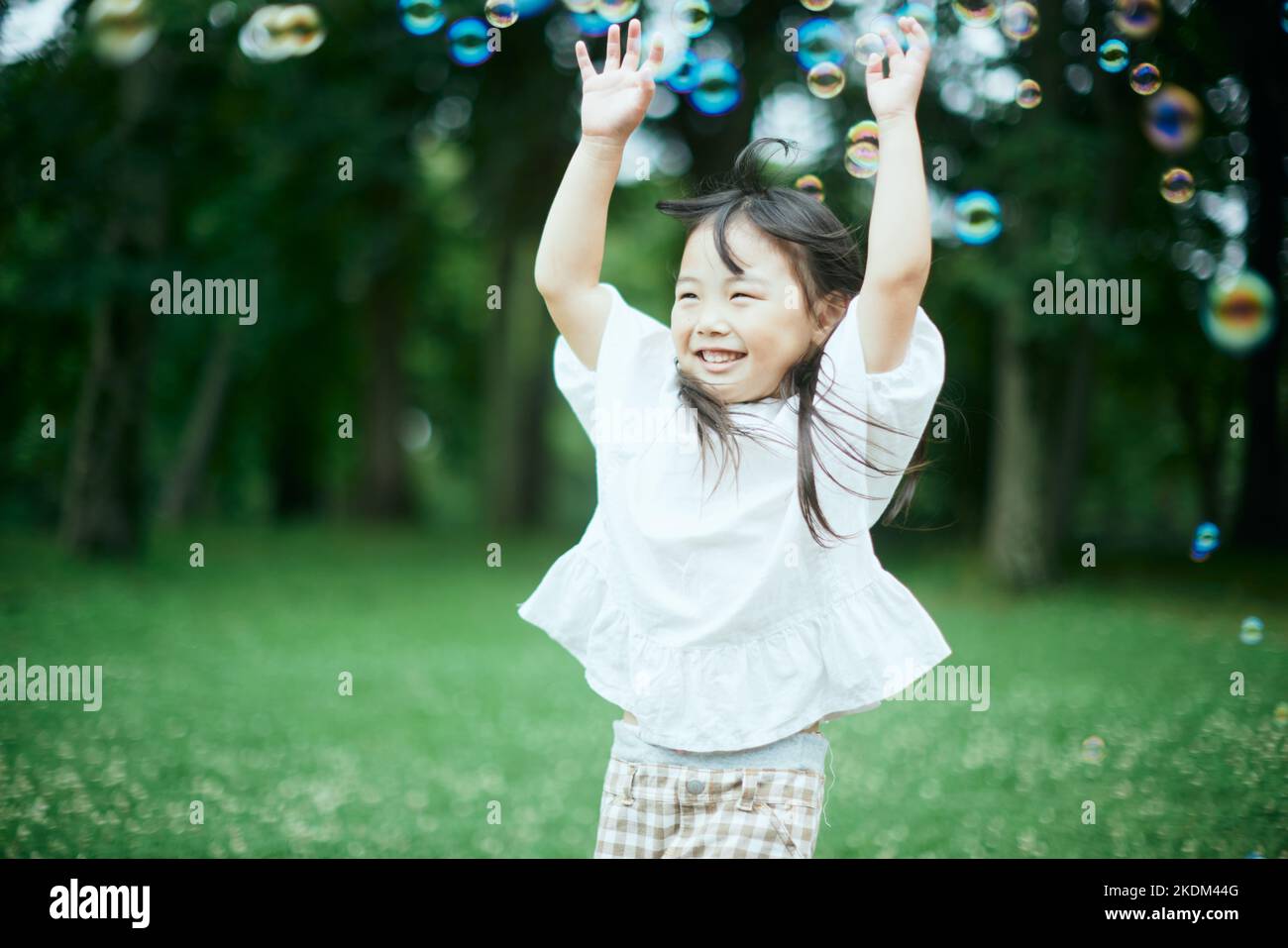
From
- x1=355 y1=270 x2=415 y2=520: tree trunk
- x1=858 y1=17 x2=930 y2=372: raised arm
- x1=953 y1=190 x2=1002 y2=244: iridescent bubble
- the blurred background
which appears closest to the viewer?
x1=858 y1=17 x2=930 y2=372: raised arm

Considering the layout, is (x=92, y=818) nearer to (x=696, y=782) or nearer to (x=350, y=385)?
(x=696, y=782)

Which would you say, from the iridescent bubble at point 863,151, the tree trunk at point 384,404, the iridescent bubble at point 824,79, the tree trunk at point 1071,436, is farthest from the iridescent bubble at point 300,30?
the tree trunk at point 384,404

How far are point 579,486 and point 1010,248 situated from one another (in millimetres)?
35042

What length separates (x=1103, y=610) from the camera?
11.1 meters

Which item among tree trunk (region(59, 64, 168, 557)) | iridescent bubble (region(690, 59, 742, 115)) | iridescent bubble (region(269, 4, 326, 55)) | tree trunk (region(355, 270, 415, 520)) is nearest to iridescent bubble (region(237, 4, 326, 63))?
iridescent bubble (region(269, 4, 326, 55))

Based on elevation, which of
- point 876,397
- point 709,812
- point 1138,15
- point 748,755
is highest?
point 1138,15

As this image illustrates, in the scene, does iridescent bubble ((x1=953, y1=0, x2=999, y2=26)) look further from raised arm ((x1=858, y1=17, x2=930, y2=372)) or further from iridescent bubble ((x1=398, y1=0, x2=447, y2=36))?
raised arm ((x1=858, y1=17, x2=930, y2=372))

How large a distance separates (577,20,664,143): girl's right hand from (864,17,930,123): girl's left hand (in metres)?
0.46

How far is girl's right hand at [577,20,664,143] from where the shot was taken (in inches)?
99.7

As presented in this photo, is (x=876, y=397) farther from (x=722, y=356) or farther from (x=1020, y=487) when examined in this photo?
(x=1020, y=487)

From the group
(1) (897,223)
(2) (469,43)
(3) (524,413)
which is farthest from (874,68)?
(3) (524,413)

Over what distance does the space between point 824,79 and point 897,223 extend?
2434 mm

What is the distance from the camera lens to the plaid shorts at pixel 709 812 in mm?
2393

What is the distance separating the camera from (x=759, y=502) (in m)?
2.41
